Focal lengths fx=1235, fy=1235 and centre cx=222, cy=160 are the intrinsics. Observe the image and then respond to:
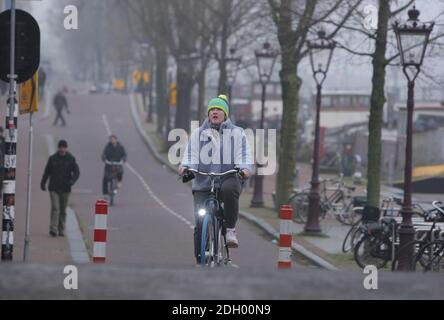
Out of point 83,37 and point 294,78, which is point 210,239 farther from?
point 83,37

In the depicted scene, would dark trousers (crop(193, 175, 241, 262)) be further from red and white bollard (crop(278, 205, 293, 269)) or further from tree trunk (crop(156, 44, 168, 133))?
tree trunk (crop(156, 44, 168, 133))

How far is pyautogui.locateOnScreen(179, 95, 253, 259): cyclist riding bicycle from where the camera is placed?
12570 millimetres

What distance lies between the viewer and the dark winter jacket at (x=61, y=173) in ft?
74.2

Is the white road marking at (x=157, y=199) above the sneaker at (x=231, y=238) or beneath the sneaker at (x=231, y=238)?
beneath

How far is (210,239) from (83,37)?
96.5m

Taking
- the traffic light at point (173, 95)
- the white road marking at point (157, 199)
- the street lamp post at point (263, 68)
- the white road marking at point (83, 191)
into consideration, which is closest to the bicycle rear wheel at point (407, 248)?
the white road marking at point (157, 199)

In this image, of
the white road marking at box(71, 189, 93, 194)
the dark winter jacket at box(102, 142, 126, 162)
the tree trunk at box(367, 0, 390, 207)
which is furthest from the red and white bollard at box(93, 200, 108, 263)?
the white road marking at box(71, 189, 93, 194)

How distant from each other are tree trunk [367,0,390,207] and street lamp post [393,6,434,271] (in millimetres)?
3286

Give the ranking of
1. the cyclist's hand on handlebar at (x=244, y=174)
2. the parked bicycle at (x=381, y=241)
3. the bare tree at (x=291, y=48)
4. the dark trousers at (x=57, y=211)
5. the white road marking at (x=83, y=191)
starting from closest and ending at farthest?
the cyclist's hand on handlebar at (x=244, y=174) → the parked bicycle at (x=381, y=241) → the dark trousers at (x=57, y=211) → the bare tree at (x=291, y=48) → the white road marking at (x=83, y=191)

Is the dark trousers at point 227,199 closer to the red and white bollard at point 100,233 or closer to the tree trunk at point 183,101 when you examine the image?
the red and white bollard at point 100,233

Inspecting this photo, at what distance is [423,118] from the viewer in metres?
44.8

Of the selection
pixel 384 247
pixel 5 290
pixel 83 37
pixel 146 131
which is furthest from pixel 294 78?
pixel 83 37

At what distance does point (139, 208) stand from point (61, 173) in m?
8.18

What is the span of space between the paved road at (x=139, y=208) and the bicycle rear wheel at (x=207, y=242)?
1.81 feet
